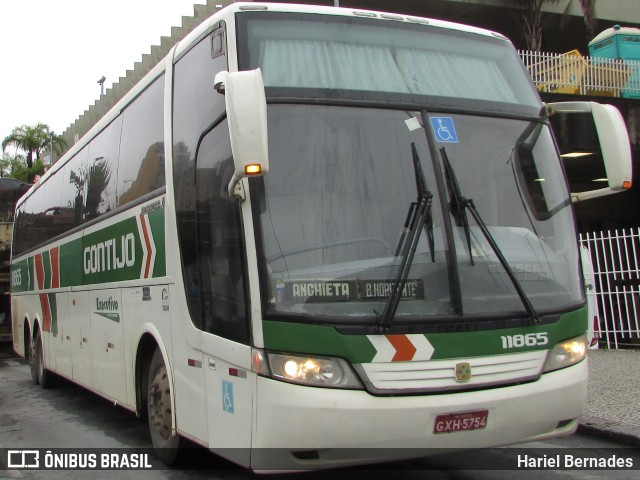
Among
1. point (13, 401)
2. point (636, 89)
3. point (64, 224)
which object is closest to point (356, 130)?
point (64, 224)

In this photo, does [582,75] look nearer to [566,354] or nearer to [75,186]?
[75,186]

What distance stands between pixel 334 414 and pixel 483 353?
1044 mm

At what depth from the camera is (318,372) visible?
4.42m

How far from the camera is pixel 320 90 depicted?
5.00m

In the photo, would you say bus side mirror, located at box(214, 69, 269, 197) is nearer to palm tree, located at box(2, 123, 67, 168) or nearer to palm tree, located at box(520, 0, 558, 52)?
palm tree, located at box(520, 0, 558, 52)

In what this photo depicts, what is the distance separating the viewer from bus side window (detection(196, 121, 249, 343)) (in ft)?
15.7

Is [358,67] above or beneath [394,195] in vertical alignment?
above

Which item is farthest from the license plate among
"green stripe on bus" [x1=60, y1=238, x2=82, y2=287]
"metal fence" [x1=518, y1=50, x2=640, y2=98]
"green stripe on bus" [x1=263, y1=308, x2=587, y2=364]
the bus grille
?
"metal fence" [x1=518, y1=50, x2=640, y2=98]

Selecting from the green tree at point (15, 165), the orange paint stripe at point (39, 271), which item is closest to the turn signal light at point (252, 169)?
the orange paint stripe at point (39, 271)

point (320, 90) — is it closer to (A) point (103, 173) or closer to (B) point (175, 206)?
(B) point (175, 206)

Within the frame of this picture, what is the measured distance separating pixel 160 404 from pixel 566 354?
11.1ft

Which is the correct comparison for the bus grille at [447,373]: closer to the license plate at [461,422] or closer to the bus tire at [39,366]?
the license plate at [461,422]

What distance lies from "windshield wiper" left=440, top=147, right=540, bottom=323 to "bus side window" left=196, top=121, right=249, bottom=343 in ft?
4.62

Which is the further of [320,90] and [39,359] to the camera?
[39,359]
